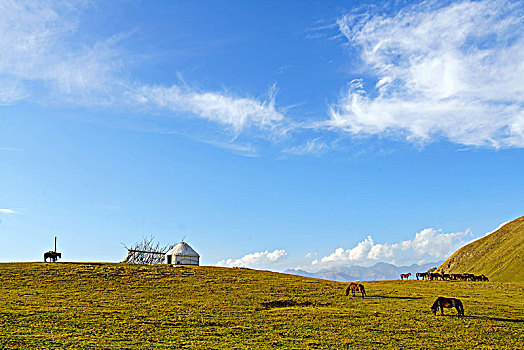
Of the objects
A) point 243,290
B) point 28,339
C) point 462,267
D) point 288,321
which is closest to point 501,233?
point 462,267

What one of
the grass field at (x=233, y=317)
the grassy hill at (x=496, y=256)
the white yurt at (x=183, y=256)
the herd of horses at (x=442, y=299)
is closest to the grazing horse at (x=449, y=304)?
the herd of horses at (x=442, y=299)

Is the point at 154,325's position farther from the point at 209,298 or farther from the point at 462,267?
the point at 462,267

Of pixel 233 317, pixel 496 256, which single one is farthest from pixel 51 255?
pixel 496 256

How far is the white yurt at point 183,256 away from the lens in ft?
253

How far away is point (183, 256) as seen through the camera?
77.4 m

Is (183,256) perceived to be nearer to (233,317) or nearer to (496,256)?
(233,317)

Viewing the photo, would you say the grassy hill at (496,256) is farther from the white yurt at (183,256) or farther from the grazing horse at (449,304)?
the grazing horse at (449,304)

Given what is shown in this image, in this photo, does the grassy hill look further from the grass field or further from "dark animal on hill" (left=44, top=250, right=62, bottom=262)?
"dark animal on hill" (left=44, top=250, right=62, bottom=262)

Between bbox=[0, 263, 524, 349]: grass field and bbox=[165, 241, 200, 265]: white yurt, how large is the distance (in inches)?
1059

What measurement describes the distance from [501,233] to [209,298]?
147 m

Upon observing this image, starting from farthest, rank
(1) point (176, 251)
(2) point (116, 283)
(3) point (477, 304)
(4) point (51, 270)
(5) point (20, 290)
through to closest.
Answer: (1) point (176, 251) < (4) point (51, 270) < (2) point (116, 283) < (5) point (20, 290) < (3) point (477, 304)

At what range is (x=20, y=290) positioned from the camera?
43.0 m

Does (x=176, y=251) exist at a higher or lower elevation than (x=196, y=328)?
higher

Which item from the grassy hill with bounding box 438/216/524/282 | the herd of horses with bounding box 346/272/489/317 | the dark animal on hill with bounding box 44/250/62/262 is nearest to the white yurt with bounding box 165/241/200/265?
the dark animal on hill with bounding box 44/250/62/262
